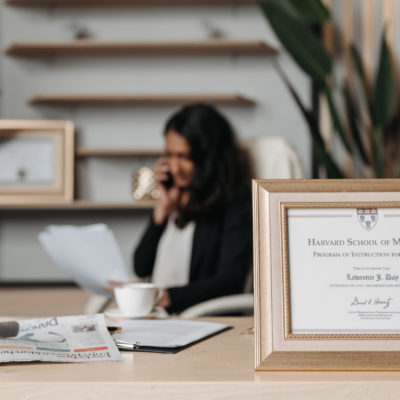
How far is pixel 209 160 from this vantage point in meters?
2.01

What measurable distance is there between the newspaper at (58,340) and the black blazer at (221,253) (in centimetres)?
74

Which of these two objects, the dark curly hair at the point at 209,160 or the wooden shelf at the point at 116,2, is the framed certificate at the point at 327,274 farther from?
the wooden shelf at the point at 116,2

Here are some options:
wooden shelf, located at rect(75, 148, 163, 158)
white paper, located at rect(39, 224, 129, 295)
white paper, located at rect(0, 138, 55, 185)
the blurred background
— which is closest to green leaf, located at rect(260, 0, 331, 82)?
the blurred background

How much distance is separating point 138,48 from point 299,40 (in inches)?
35.2

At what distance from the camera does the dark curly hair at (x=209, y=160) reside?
1.99 meters

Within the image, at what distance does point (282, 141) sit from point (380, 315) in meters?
1.31

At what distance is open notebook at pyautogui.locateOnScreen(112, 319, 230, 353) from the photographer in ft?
2.38

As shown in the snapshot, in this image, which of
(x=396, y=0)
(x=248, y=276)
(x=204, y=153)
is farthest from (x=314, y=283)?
(x=396, y=0)

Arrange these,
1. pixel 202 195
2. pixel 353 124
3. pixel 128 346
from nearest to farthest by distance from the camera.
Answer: pixel 128 346 < pixel 202 195 < pixel 353 124

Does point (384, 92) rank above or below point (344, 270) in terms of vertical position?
above

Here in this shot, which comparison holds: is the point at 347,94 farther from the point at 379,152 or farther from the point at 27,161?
the point at 27,161

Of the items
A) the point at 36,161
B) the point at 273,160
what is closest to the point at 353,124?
the point at 273,160
